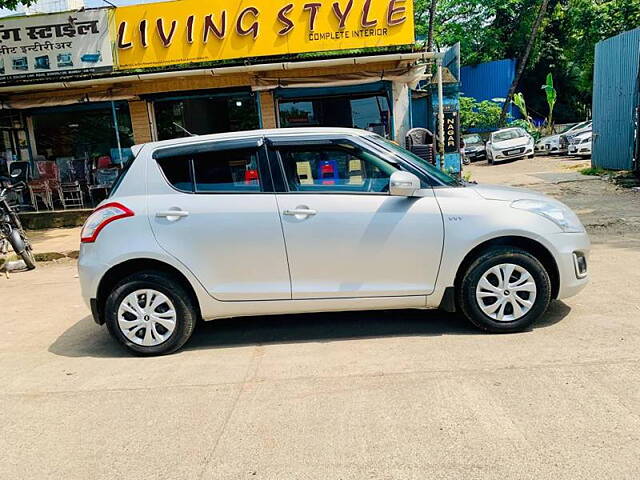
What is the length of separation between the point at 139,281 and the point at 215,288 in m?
0.61

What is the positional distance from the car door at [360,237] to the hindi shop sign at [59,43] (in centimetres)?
953

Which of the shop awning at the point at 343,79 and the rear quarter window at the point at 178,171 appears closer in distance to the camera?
the rear quarter window at the point at 178,171

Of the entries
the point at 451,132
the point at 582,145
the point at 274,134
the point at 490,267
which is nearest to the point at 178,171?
the point at 274,134

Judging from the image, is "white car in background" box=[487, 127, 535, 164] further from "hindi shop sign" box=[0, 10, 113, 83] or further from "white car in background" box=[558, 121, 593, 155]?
"hindi shop sign" box=[0, 10, 113, 83]

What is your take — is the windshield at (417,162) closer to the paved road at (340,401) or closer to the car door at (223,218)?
the car door at (223,218)

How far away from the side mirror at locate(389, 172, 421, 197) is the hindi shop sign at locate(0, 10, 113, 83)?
32.6ft

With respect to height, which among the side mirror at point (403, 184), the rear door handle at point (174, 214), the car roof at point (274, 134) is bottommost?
the rear door handle at point (174, 214)

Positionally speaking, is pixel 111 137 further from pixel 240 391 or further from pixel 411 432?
pixel 411 432

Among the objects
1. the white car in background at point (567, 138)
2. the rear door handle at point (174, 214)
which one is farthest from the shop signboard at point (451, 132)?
the white car in background at point (567, 138)

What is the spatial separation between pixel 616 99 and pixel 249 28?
10.4 meters

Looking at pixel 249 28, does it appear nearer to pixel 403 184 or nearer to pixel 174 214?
pixel 174 214

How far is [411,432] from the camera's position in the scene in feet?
10.1

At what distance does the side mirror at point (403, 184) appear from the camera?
421 cm

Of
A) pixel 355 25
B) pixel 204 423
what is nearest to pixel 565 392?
pixel 204 423
